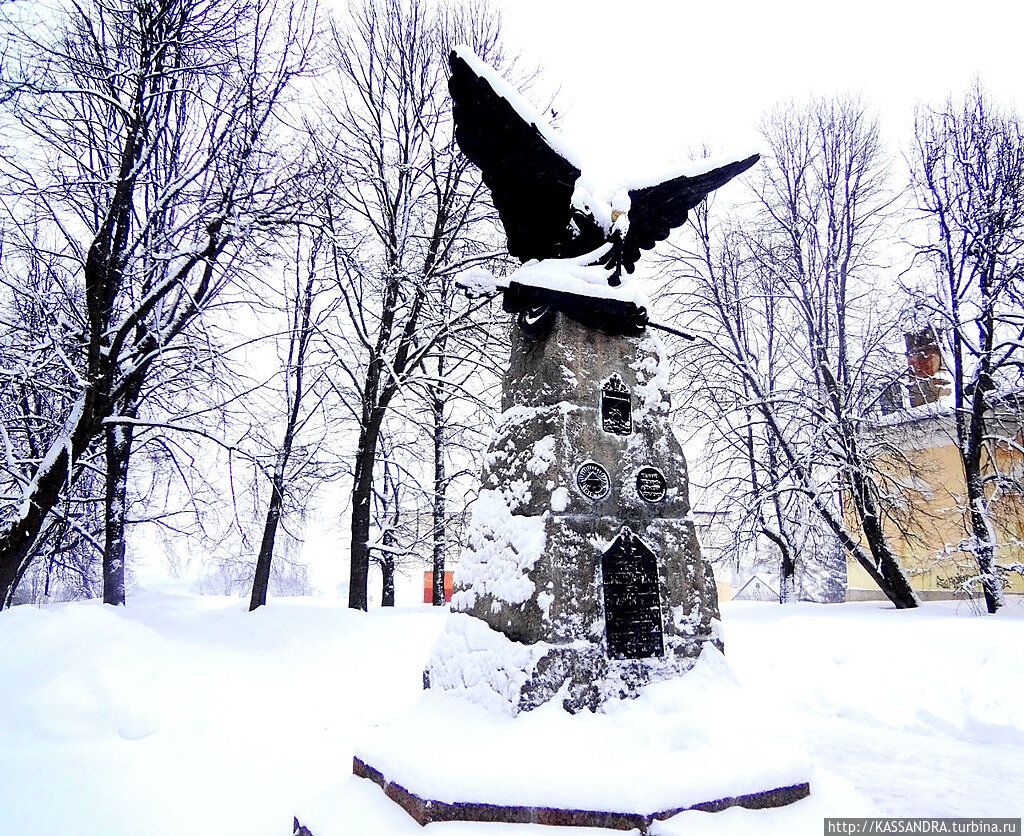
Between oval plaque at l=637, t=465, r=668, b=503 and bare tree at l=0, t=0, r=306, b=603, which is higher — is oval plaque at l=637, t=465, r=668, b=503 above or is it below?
below

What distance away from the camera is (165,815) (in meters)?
4.75

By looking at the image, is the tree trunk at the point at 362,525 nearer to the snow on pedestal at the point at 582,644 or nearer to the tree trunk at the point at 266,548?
the tree trunk at the point at 266,548

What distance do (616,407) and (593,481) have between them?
2.14 feet

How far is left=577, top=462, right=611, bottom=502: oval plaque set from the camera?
15.6 ft

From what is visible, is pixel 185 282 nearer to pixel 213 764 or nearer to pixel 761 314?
pixel 213 764

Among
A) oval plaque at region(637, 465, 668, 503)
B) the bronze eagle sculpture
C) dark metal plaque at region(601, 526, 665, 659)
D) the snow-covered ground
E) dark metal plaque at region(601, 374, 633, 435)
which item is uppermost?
the bronze eagle sculpture

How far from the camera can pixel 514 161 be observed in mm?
5117

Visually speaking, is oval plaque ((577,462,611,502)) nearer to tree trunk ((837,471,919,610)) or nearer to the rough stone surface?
the rough stone surface

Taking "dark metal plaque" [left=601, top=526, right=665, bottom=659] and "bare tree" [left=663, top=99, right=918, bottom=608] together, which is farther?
"bare tree" [left=663, top=99, right=918, bottom=608]

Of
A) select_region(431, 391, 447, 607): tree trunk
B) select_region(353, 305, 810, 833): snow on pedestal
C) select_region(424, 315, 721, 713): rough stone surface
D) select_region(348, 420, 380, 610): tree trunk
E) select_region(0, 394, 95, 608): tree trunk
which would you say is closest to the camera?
select_region(353, 305, 810, 833): snow on pedestal

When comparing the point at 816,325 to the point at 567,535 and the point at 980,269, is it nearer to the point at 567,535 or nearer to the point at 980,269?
the point at 980,269

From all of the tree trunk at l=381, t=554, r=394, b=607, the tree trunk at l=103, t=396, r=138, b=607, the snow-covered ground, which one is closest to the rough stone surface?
the snow-covered ground

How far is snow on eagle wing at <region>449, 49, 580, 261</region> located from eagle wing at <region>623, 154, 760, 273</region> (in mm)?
591

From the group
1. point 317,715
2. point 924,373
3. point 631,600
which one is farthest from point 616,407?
point 924,373
